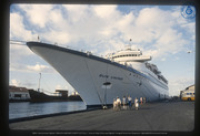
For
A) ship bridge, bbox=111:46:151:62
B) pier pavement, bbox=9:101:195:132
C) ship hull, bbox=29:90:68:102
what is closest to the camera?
pier pavement, bbox=9:101:195:132

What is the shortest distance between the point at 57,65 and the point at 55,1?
1040cm

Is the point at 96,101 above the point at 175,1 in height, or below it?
below

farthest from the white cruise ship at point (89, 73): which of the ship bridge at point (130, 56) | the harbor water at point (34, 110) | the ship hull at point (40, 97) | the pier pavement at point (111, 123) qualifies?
the ship hull at point (40, 97)

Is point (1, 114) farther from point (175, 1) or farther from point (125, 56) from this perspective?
point (125, 56)

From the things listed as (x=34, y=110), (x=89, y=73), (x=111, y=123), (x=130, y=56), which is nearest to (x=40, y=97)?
(x=34, y=110)

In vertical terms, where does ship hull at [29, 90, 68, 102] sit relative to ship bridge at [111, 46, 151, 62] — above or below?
below

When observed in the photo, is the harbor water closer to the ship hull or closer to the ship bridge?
the ship bridge

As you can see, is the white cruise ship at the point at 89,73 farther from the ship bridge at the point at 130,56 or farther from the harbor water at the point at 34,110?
the ship bridge at the point at 130,56

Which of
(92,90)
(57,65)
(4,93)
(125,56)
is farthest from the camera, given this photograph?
(125,56)

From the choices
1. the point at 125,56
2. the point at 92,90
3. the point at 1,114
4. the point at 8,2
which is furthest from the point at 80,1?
the point at 125,56

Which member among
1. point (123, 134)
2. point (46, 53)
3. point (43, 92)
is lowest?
point (43, 92)

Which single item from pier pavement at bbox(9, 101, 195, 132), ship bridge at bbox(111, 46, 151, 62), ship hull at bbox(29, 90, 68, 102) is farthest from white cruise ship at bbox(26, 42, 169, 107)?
ship hull at bbox(29, 90, 68, 102)

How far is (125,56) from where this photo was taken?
28844 millimetres

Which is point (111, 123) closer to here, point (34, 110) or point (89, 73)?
point (89, 73)
